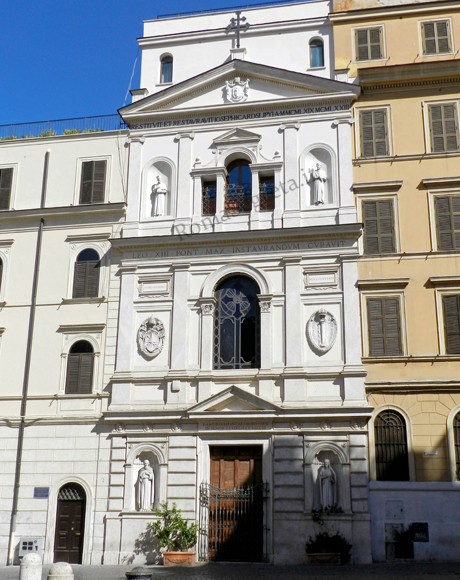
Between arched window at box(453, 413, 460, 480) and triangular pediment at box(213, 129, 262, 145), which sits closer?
arched window at box(453, 413, 460, 480)

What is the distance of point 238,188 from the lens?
2406 cm

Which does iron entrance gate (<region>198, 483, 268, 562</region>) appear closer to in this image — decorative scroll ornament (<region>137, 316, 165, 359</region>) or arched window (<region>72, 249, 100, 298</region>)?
decorative scroll ornament (<region>137, 316, 165, 359</region>)

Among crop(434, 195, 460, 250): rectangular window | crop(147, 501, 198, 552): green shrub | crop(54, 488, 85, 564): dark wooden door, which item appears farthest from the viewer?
crop(434, 195, 460, 250): rectangular window

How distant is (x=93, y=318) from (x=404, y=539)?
11534 mm

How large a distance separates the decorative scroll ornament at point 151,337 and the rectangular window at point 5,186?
713 cm

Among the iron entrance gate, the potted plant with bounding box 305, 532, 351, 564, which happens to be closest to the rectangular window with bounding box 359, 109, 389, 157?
the iron entrance gate

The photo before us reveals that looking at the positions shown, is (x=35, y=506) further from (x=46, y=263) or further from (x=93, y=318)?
(x=46, y=263)

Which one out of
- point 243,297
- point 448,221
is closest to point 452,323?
point 448,221

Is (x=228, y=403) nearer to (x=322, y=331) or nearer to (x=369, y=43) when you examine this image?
(x=322, y=331)

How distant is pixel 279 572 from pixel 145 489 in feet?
16.5

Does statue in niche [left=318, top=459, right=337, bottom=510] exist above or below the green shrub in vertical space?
above

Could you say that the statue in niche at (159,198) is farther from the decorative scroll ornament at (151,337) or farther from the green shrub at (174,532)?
the green shrub at (174,532)

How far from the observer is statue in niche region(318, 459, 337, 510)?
790 inches

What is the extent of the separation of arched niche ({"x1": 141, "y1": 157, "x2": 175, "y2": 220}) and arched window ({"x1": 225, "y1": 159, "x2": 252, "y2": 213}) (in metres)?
1.89
